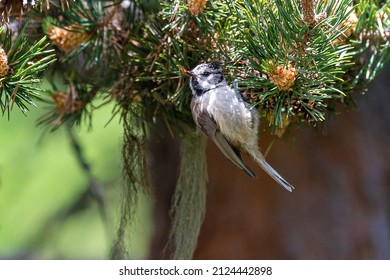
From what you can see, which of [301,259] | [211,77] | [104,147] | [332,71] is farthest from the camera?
[104,147]

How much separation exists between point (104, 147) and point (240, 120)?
1.78m

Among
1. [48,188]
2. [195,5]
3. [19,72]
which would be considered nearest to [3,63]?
[19,72]

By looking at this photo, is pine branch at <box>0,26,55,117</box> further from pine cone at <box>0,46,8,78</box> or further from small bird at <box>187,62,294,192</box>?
small bird at <box>187,62,294,192</box>

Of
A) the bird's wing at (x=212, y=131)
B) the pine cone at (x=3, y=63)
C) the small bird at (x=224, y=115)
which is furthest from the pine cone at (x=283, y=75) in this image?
the pine cone at (x=3, y=63)

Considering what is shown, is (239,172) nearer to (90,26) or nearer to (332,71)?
(90,26)

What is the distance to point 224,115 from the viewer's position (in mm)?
1498

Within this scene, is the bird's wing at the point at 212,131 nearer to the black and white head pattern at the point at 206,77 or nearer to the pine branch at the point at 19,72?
the black and white head pattern at the point at 206,77

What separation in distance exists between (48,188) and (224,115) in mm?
1907

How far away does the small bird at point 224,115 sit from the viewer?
135 centimetres

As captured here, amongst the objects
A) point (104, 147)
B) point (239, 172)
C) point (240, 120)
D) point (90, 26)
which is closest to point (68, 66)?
point (90, 26)

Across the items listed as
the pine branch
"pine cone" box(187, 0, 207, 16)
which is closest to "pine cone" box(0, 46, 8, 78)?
the pine branch

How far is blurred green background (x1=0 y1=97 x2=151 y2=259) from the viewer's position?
10.3ft

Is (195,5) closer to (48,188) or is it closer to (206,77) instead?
(206,77)
